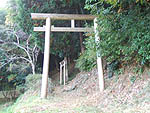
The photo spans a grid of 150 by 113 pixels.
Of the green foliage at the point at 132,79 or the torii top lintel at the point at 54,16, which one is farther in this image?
the torii top lintel at the point at 54,16

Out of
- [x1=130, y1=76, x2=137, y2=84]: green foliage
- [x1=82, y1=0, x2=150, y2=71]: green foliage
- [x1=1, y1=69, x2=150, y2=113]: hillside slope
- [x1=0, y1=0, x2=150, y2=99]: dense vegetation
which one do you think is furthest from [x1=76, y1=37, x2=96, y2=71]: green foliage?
[x1=130, y1=76, x2=137, y2=84]: green foliage

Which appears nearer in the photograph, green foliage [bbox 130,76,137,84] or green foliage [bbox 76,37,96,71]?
green foliage [bbox 130,76,137,84]

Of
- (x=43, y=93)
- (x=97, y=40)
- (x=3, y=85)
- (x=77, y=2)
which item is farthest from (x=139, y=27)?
(x=3, y=85)

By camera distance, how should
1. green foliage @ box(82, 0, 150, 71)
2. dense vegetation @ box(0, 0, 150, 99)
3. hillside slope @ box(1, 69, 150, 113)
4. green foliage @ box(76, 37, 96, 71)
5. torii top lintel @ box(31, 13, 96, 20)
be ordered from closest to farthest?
hillside slope @ box(1, 69, 150, 113) → green foliage @ box(82, 0, 150, 71) → dense vegetation @ box(0, 0, 150, 99) → green foliage @ box(76, 37, 96, 71) → torii top lintel @ box(31, 13, 96, 20)

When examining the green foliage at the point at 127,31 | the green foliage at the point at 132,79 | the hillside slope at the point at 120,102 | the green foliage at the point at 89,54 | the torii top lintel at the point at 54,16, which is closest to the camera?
the hillside slope at the point at 120,102

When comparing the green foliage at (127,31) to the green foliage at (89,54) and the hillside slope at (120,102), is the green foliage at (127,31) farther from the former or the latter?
the hillside slope at (120,102)

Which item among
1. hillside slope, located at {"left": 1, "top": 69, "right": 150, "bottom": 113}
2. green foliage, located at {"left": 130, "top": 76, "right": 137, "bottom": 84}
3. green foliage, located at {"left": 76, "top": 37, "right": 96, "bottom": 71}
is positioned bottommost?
hillside slope, located at {"left": 1, "top": 69, "right": 150, "bottom": 113}

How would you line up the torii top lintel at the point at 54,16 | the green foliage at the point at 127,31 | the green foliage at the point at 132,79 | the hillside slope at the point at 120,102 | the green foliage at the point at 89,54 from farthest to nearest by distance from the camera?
the torii top lintel at the point at 54,16 → the green foliage at the point at 89,54 → the green foliage at the point at 132,79 → the green foliage at the point at 127,31 → the hillside slope at the point at 120,102

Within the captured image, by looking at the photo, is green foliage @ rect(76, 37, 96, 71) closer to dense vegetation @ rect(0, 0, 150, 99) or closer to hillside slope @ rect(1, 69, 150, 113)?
dense vegetation @ rect(0, 0, 150, 99)

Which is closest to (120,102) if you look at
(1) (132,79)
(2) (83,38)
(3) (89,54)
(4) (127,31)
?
(1) (132,79)

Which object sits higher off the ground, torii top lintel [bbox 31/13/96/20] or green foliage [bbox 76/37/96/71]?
torii top lintel [bbox 31/13/96/20]

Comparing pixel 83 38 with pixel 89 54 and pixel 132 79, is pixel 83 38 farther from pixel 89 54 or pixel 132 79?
pixel 132 79

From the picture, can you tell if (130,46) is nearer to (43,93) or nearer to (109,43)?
(109,43)

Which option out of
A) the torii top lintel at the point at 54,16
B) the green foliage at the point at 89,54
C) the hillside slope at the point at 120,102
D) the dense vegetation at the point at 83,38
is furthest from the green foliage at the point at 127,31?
the torii top lintel at the point at 54,16
